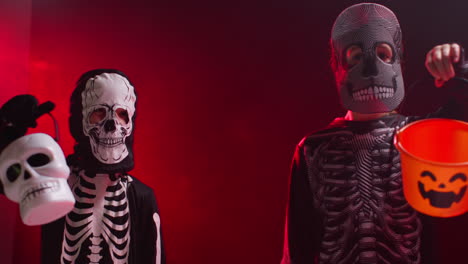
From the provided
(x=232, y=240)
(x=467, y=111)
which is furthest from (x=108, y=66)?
(x=467, y=111)

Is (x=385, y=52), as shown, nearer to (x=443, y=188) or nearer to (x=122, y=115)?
(x=443, y=188)

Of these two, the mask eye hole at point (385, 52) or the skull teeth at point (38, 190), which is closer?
the skull teeth at point (38, 190)

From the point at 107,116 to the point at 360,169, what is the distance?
3.23 ft

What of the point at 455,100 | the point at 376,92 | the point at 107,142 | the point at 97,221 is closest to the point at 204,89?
the point at 107,142

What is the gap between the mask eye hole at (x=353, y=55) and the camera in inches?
77.3

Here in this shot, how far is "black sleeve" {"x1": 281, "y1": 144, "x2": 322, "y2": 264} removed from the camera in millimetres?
2033

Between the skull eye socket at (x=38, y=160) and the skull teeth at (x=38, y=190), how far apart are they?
0.53ft

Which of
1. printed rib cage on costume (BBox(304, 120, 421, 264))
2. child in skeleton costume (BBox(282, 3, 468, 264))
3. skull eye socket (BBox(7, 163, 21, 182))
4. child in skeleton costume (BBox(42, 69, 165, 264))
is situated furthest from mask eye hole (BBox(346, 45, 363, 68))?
skull eye socket (BBox(7, 163, 21, 182))

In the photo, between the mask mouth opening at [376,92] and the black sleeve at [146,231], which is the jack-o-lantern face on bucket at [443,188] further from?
the black sleeve at [146,231]

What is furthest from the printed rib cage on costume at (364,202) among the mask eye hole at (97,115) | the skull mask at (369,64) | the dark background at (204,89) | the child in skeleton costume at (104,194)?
the mask eye hole at (97,115)

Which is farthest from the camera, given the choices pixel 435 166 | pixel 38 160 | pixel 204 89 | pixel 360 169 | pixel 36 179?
pixel 204 89

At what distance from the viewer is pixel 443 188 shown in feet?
5.19

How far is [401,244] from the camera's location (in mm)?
1861

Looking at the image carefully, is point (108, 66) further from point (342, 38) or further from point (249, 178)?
point (342, 38)
